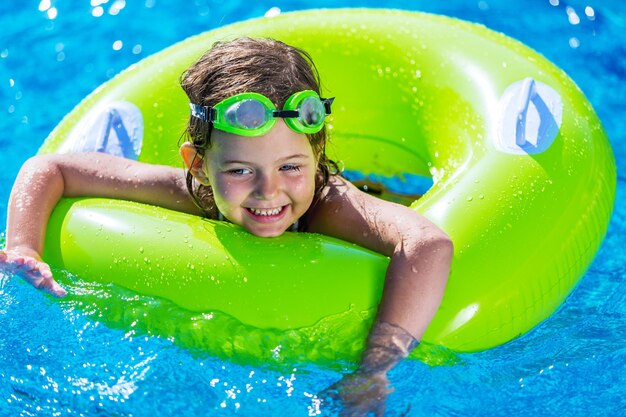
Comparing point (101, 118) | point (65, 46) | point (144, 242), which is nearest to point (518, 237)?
point (144, 242)

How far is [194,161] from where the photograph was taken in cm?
311

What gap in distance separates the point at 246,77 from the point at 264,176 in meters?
0.30

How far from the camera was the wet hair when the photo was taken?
115 inches

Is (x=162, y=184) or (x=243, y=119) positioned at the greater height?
(x=243, y=119)

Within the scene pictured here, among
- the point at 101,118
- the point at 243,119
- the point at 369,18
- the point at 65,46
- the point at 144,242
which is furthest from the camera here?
the point at 65,46

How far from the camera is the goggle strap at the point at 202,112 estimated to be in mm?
2924

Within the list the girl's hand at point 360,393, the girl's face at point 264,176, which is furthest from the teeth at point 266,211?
the girl's hand at point 360,393

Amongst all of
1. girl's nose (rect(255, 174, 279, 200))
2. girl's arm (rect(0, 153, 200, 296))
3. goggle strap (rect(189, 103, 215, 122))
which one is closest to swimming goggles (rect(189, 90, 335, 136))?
goggle strap (rect(189, 103, 215, 122))

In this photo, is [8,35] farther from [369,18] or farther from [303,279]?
[303,279]

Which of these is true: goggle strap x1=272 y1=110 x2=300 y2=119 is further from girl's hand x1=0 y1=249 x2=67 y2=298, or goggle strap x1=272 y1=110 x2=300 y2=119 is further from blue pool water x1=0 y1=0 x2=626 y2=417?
girl's hand x1=0 y1=249 x2=67 y2=298

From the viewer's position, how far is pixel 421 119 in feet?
12.2

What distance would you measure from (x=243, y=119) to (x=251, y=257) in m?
0.42

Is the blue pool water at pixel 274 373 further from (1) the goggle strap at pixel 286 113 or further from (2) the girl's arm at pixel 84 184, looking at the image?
(1) the goggle strap at pixel 286 113

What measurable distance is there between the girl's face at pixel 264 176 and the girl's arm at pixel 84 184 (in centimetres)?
33
